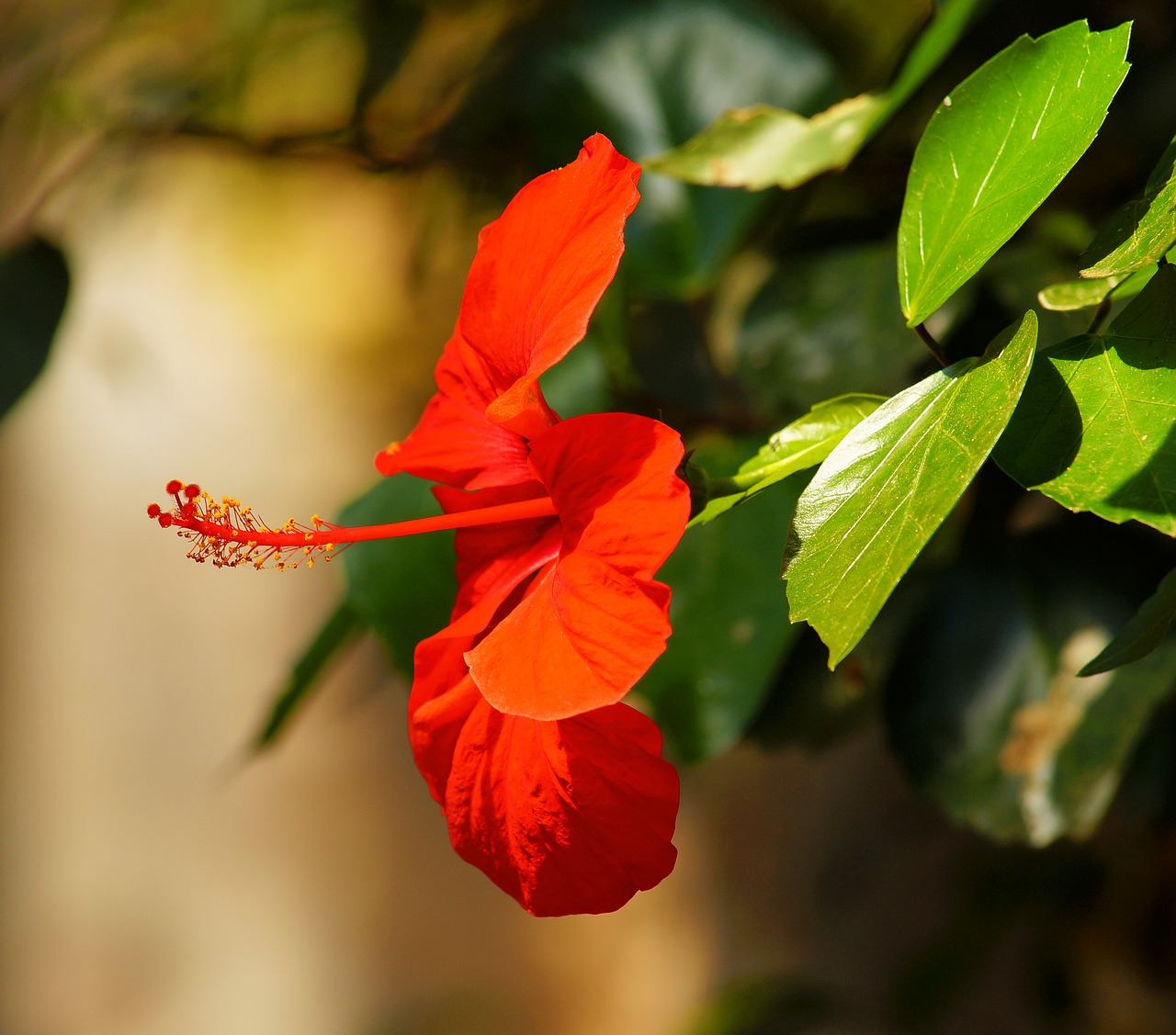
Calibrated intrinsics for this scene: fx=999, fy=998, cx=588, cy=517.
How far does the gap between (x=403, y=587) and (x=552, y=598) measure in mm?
266

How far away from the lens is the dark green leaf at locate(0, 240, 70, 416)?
0.65 meters

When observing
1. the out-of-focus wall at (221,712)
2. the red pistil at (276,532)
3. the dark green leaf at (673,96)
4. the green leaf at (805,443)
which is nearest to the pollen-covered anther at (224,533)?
the red pistil at (276,532)

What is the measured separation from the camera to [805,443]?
11.9 inches

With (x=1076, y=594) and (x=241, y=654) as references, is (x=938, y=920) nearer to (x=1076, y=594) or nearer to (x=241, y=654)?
(x=1076, y=594)

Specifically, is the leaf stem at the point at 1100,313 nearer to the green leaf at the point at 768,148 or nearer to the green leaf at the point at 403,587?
the green leaf at the point at 768,148

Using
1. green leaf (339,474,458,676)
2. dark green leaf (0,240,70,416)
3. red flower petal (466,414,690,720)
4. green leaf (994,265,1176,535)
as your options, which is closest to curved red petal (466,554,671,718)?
red flower petal (466,414,690,720)

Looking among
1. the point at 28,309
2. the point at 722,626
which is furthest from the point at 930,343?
the point at 28,309

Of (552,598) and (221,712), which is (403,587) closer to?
(552,598)

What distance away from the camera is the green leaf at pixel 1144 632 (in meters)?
0.27

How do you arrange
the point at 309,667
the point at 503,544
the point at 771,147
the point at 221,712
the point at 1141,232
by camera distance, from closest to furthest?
the point at 1141,232 → the point at 503,544 → the point at 771,147 → the point at 309,667 → the point at 221,712

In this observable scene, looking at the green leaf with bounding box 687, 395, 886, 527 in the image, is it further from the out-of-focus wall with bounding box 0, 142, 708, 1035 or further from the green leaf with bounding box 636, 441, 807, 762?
the out-of-focus wall with bounding box 0, 142, 708, 1035

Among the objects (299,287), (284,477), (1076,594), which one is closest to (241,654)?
(284,477)

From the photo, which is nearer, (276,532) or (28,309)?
(276,532)

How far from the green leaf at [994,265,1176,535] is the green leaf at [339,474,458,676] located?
0.34 metres
